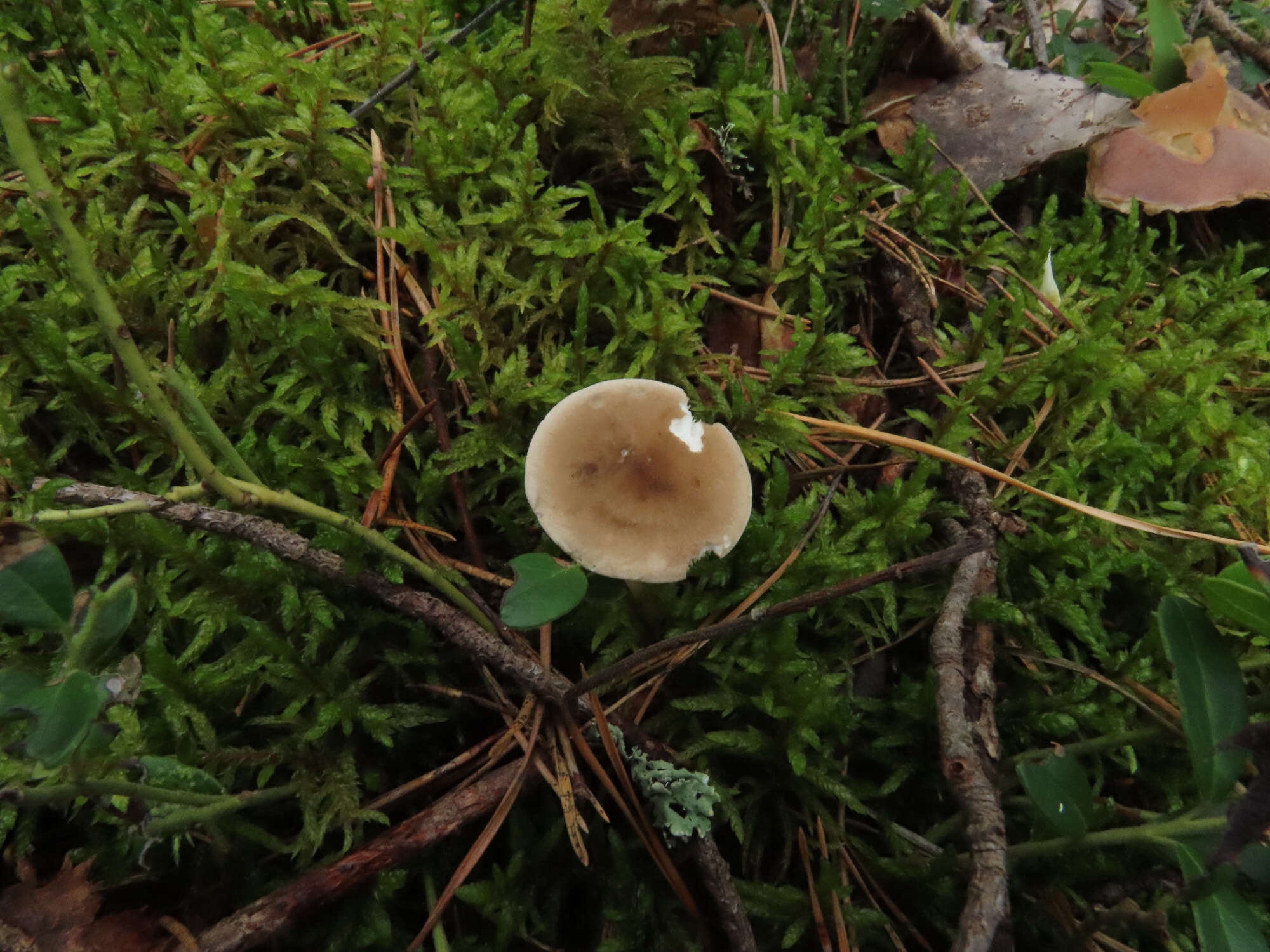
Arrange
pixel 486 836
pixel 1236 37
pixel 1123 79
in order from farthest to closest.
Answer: pixel 1236 37, pixel 1123 79, pixel 486 836

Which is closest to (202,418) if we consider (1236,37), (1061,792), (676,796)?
(676,796)

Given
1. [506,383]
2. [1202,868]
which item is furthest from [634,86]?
[1202,868]

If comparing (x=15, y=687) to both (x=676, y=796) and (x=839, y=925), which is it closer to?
(x=676, y=796)

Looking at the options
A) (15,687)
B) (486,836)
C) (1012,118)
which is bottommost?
(486,836)

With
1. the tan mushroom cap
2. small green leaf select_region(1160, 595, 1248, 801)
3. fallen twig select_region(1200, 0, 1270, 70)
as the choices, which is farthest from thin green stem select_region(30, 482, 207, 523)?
fallen twig select_region(1200, 0, 1270, 70)

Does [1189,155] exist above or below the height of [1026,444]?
above

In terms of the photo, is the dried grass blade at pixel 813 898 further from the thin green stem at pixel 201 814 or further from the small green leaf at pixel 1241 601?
the thin green stem at pixel 201 814
